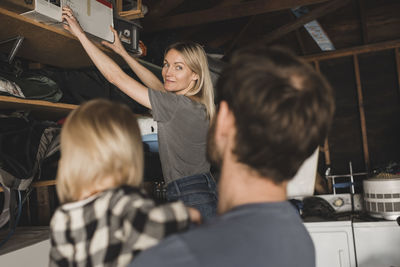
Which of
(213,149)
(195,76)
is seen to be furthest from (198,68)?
(213,149)

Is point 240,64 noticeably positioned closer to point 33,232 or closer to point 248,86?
point 248,86

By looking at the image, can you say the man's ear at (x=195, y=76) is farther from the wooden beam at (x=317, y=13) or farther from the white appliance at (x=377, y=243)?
the wooden beam at (x=317, y=13)

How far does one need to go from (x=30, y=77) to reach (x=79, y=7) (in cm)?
39

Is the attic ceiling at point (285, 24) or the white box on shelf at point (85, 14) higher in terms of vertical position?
the attic ceiling at point (285, 24)

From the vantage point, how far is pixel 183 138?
1.61m

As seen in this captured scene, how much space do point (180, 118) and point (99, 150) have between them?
83cm

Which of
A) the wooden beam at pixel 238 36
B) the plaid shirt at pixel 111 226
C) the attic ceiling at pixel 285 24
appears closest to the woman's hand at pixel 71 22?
the plaid shirt at pixel 111 226

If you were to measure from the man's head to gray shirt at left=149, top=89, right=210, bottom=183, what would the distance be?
0.84m

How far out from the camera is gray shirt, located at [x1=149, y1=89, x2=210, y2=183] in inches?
62.0

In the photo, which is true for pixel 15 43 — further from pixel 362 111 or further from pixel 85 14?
pixel 362 111

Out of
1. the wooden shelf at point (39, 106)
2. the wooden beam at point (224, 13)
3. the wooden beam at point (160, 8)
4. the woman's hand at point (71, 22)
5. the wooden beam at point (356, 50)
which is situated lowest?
the wooden shelf at point (39, 106)

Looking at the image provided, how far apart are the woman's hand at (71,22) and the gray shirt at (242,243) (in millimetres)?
1249

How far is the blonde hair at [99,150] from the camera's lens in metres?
0.77

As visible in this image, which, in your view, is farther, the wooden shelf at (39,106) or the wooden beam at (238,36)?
the wooden beam at (238,36)
